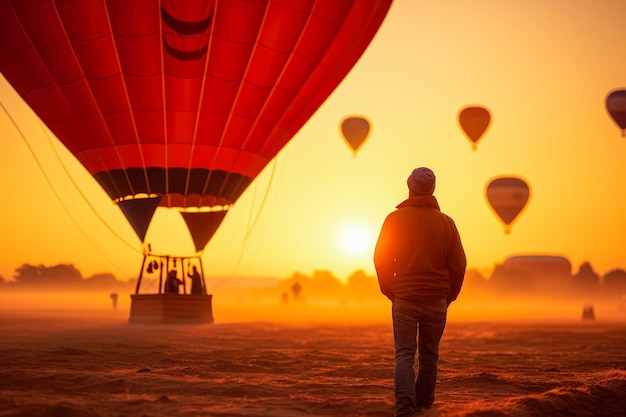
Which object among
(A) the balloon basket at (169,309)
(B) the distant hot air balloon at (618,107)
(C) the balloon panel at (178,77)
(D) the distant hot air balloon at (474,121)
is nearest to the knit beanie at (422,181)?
(C) the balloon panel at (178,77)

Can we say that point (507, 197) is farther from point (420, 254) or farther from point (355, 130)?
point (420, 254)

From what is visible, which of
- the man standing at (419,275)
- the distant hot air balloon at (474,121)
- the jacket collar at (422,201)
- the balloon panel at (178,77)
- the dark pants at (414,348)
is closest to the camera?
the dark pants at (414,348)

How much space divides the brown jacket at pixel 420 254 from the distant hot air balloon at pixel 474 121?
30192 millimetres

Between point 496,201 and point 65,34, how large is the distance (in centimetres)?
2927

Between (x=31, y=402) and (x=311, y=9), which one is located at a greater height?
(x=311, y=9)

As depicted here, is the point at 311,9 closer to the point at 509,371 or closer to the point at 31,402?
the point at 509,371

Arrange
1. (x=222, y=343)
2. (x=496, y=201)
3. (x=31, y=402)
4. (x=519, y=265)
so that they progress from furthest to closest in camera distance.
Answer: (x=519, y=265) → (x=496, y=201) → (x=222, y=343) → (x=31, y=402)

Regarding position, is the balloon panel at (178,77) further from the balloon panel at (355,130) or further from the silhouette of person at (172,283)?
the balloon panel at (355,130)

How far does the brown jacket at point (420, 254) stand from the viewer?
6.62m

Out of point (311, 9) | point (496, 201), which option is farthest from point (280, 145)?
point (496, 201)

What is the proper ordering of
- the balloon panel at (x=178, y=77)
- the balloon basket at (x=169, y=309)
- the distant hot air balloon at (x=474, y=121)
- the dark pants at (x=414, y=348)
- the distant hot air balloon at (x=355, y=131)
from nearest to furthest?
1. the dark pants at (x=414, y=348)
2. the balloon panel at (x=178, y=77)
3. the balloon basket at (x=169, y=309)
4. the distant hot air balloon at (x=355, y=131)
5. the distant hot air balloon at (x=474, y=121)

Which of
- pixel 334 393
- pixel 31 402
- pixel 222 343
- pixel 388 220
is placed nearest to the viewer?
pixel 31 402

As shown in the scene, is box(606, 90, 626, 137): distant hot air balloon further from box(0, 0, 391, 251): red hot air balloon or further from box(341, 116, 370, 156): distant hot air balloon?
box(0, 0, 391, 251): red hot air balloon

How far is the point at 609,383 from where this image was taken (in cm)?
823
